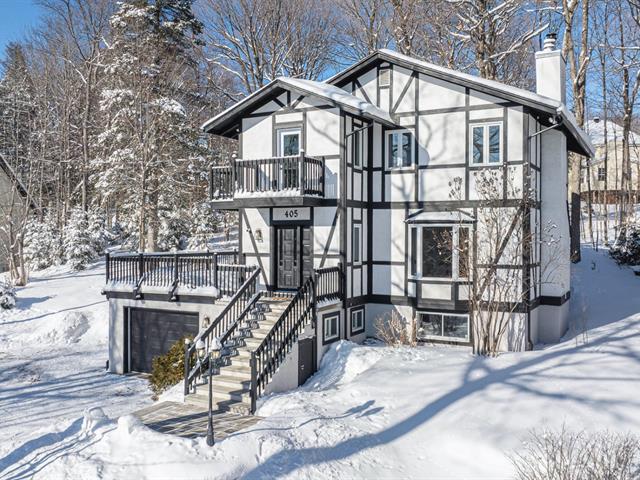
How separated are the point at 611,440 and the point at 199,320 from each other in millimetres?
10750

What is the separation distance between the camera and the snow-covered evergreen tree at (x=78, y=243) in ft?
90.3

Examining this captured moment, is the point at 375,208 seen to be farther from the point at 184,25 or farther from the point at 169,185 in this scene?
the point at 184,25

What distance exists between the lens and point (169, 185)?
997 inches

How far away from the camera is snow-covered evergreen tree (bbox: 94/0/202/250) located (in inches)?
960

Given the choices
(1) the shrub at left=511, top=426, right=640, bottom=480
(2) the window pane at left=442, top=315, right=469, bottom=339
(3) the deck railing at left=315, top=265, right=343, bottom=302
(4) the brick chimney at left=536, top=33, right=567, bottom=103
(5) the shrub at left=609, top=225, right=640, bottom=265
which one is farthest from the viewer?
(5) the shrub at left=609, top=225, right=640, bottom=265

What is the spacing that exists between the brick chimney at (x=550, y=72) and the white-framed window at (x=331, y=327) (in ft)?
30.6

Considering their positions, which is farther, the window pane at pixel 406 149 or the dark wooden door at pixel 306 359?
the window pane at pixel 406 149

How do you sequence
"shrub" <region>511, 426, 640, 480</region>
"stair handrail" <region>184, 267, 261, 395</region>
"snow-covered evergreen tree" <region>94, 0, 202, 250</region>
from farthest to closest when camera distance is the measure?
"snow-covered evergreen tree" <region>94, 0, 202, 250</region>
"stair handrail" <region>184, 267, 261, 395</region>
"shrub" <region>511, 426, 640, 480</region>

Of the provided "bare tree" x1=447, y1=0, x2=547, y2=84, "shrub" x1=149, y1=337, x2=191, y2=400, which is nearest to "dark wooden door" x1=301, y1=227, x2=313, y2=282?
"shrub" x1=149, y1=337, x2=191, y2=400

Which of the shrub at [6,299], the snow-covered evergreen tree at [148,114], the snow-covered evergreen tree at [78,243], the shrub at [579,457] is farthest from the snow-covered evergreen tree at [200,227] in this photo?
the shrub at [579,457]

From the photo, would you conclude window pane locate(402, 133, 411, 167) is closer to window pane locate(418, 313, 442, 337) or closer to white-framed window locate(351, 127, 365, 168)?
white-framed window locate(351, 127, 365, 168)

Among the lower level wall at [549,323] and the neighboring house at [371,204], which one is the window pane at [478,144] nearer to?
the neighboring house at [371,204]

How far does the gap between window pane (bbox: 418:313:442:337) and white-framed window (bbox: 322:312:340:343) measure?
246 centimetres

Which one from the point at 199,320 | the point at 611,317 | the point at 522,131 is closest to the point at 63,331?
the point at 199,320
